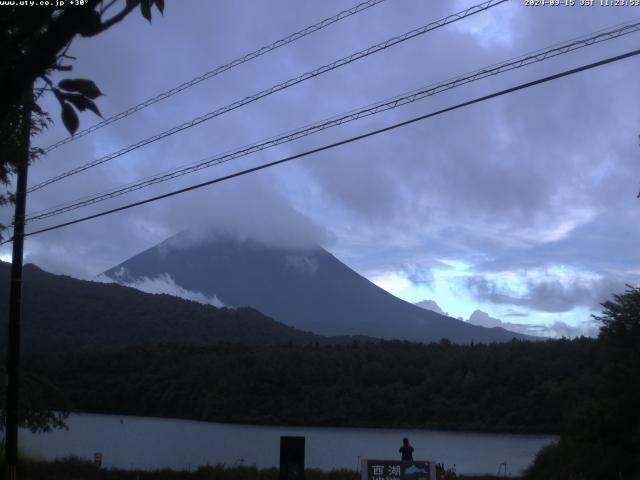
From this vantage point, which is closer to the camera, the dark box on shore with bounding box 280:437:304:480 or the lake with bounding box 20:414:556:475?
the dark box on shore with bounding box 280:437:304:480

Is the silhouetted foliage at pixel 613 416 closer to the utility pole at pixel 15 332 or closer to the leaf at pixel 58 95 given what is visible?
the utility pole at pixel 15 332

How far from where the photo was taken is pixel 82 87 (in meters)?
4.02

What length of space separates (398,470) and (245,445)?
37.8 meters

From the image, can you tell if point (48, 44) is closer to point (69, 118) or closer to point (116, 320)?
point (69, 118)

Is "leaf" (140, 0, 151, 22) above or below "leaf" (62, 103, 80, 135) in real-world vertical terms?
above

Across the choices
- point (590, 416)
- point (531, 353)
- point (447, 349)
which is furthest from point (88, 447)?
point (447, 349)

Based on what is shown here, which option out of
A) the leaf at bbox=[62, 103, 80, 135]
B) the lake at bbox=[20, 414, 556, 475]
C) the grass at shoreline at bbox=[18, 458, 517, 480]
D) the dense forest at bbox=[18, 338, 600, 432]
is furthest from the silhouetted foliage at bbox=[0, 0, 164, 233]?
the dense forest at bbox=[18, 338, 600, 432]

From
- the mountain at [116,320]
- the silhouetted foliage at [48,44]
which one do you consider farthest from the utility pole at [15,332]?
the mountain at [116,320]

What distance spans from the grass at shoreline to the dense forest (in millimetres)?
40481

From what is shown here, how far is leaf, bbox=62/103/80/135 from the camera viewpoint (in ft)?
13.2

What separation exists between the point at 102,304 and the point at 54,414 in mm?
93084

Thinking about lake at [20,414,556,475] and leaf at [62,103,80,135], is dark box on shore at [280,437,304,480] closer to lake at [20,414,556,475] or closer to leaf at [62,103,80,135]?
leaf at [62,103,80,135]

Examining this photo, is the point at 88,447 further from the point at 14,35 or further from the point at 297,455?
the point at 14,35

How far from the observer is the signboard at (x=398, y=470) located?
14164mm
